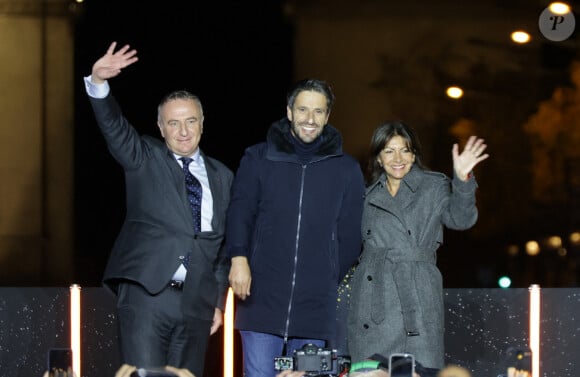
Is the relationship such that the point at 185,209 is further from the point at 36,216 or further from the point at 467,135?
the point at 467,135

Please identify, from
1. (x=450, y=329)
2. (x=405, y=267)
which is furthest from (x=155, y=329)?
(x=450, y=329)

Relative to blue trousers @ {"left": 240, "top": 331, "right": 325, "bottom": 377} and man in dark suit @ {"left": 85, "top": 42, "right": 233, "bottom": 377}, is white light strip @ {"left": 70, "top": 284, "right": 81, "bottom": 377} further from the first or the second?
blue trousers @ {"left": 240, "top": 331, "right": 325, "bottom": 377}

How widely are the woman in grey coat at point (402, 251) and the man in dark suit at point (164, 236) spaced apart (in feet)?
1.85

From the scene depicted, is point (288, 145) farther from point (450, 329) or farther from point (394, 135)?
point (450, 329)

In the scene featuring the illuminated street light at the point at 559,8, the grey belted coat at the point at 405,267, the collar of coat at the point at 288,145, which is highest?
the illuminated street light at the point at 559,8

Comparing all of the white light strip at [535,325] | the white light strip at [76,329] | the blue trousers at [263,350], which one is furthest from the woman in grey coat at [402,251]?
the white light strip at [76,329]

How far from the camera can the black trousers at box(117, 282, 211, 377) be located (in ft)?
15.1

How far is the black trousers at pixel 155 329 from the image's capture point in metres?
4.60

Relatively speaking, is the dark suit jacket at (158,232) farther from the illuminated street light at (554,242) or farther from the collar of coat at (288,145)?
the illuminated street light at (554,242)

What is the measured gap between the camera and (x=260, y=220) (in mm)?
4723

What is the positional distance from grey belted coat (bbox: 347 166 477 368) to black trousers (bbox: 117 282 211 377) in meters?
0.63

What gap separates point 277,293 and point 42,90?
1.64 metres

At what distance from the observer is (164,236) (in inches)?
184

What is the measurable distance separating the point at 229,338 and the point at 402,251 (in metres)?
1.16
